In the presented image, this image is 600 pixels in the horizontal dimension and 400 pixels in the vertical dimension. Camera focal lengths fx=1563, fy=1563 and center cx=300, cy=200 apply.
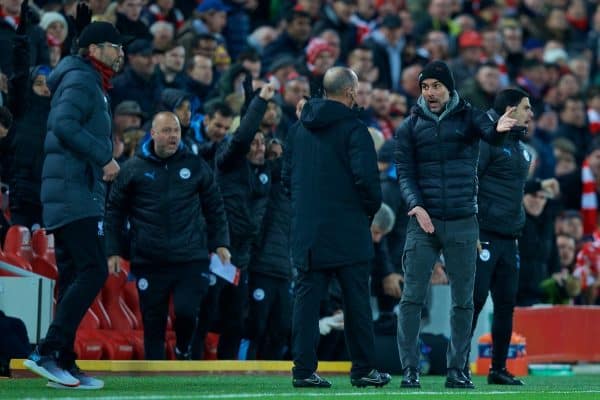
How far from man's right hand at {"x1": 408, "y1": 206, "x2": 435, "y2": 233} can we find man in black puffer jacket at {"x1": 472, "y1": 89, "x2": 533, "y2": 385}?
126 cm

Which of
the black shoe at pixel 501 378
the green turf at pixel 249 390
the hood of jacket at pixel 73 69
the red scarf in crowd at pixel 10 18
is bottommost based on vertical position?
the green turf at pixel 249 390

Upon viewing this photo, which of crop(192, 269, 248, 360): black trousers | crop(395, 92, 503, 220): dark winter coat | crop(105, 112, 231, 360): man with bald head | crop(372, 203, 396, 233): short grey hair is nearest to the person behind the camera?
crop(395, 92, 503, 220): dark winter coat

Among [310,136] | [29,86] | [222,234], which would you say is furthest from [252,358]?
[310,136]

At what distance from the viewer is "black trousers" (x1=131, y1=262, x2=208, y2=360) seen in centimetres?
1272

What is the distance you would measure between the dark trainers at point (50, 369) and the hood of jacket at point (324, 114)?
2.34 metres

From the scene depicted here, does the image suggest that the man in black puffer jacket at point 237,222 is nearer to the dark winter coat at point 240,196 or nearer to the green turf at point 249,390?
the dark winter coat at point 240,196

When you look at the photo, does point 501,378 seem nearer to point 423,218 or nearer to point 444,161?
point 423,218

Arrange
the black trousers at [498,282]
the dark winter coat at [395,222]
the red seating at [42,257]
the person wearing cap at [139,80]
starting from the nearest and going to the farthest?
Result: 1. the black trousers at [498,282]
2. the red seating at [42,257]
3. the dark winter coat at [395,222]
4. the person wearing cap at [139,80]

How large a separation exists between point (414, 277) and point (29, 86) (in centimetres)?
445

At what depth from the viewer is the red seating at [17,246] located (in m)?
12.7

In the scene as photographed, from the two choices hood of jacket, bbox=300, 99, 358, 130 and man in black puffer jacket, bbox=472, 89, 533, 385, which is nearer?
hood of jacket, bbox=300, 99, 358, 130

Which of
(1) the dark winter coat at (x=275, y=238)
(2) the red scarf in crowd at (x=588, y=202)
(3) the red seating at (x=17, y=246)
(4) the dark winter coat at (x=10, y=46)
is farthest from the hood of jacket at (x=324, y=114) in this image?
(2) the red scarf in crowd at (x=588, y=202)

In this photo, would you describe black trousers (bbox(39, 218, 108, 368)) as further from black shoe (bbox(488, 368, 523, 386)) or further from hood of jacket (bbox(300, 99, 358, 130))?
black shoe (bbox(488, 368, 523, 386))

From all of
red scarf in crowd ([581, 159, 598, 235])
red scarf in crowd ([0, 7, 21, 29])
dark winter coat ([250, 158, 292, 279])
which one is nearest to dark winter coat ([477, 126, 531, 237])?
dark winter coat ([250, 158, 292, 279])
